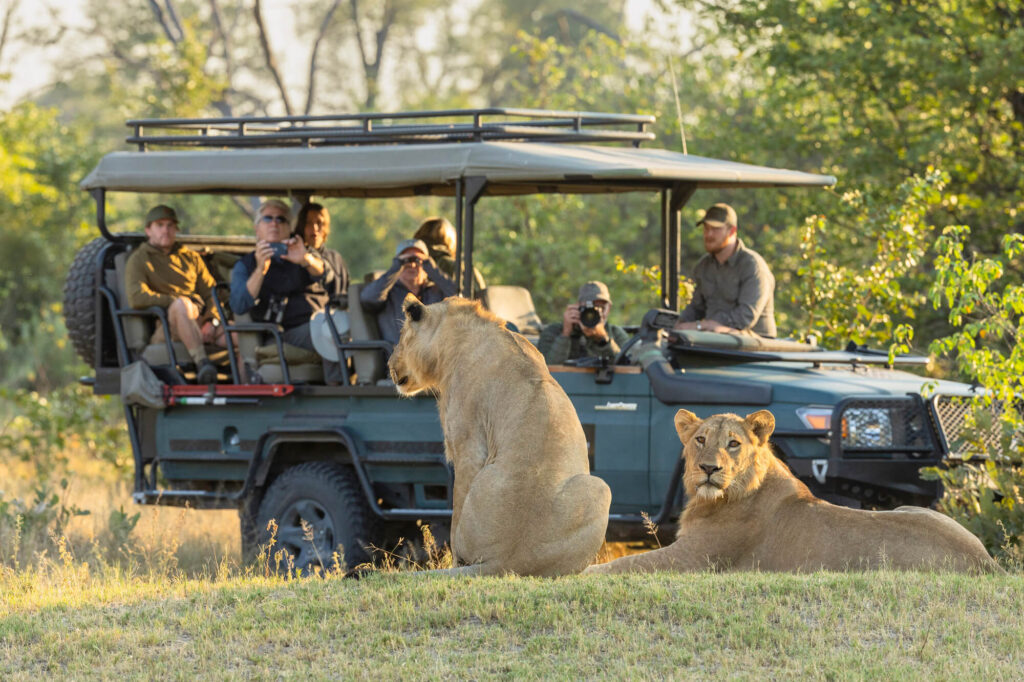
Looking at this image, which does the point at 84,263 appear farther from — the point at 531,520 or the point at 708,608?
the point at 708,608

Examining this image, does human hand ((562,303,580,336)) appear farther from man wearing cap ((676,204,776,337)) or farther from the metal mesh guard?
the metal mesh guard

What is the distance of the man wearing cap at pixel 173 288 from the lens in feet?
29.0

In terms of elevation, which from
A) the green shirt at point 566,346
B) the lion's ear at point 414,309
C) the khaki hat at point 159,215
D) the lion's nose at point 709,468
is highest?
the khaki hat at point 159,215

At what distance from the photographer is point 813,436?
7.24 metres

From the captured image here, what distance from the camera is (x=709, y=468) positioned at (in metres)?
6.64

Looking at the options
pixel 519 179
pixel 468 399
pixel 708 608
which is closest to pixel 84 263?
pixel 519 179

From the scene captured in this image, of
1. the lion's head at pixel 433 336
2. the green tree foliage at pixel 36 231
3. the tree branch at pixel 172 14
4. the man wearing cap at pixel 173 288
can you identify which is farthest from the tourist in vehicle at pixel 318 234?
the tree branch at pixel 172 14

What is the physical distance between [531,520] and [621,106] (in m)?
14.1

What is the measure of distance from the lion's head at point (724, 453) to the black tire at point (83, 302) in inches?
166

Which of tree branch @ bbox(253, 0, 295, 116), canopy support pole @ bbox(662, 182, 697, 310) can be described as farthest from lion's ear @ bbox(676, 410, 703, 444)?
tree branch @ bbox(253, 0, 295, 116)

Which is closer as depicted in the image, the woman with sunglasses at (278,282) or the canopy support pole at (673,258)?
the woman with sunglasses at (278,282)

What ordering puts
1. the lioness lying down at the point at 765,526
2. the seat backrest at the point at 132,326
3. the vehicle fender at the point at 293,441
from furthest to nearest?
1. the seat backrest at the point at 132,326
2. the vehicle fender at the point at 293,441
3. the lioness lying down at the point at 765,526

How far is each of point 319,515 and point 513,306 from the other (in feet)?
6.50

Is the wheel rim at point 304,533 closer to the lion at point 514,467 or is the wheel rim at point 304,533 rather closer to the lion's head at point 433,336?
the lion's head at point 433,336
